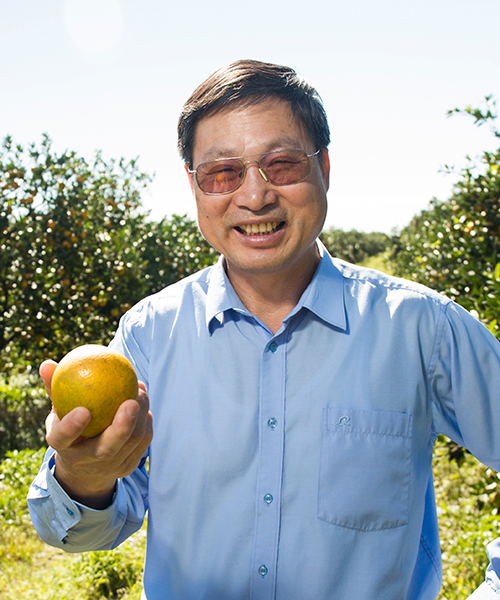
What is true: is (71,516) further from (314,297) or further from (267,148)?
(267,148)

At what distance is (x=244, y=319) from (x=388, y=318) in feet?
1.56

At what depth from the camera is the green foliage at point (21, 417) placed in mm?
6102

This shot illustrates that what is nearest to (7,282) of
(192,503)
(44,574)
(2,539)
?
(2,539)

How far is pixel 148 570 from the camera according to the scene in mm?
1578

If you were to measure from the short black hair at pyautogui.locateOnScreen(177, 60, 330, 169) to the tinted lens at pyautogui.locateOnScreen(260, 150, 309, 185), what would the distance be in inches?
6.0

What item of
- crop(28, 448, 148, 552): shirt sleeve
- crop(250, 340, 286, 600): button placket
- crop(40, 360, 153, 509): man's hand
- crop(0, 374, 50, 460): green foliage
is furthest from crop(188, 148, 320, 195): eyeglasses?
crop(0, 374, 50, 460): green foliage

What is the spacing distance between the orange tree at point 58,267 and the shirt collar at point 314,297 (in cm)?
407

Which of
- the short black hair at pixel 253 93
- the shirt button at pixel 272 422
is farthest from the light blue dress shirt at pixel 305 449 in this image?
the short black hair at pixel 253 93

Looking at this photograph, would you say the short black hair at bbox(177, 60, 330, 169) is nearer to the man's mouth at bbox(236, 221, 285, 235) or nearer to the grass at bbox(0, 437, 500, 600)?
the man's mouth at bbox(236, 221, 285, 235)

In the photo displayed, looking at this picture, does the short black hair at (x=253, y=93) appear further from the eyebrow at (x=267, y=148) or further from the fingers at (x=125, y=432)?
the fingers at (x=125, y=432)

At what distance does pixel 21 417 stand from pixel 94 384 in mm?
5861

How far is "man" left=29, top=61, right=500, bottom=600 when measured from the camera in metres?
1.42

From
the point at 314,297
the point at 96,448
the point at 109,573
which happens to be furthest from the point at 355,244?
the point at 96,448

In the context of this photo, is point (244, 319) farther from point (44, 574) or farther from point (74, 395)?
point (44, 574)
